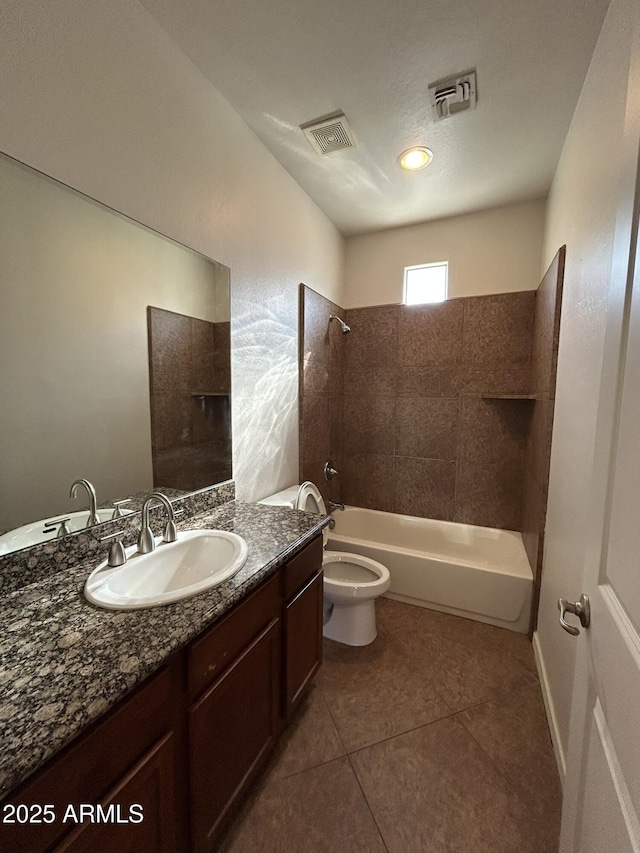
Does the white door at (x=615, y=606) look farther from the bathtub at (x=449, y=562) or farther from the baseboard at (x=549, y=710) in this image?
the bathtub at (x=449, y=562)

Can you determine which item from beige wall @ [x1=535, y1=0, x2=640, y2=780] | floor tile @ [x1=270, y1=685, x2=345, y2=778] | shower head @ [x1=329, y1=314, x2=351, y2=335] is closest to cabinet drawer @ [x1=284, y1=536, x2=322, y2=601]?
floor tile @ [x1=270, y1=685, x2=345, y2=778]

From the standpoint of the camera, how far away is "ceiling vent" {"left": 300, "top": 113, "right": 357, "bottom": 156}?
5.47 ft

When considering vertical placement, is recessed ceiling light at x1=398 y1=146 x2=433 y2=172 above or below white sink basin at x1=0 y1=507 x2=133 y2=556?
above

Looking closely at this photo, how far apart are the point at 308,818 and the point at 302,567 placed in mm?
789

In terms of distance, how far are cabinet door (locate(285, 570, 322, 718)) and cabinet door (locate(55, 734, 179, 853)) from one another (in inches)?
20.9

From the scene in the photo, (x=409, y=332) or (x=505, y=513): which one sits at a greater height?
(x=409, y=332)

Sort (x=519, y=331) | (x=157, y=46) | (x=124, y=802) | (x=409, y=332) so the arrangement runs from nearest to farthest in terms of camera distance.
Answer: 1. (x=124, y=802)
2. (x=157, y=46)
3. (x=519, y=331)
4. (x=409, y=332)

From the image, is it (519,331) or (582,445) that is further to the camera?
(519,331)

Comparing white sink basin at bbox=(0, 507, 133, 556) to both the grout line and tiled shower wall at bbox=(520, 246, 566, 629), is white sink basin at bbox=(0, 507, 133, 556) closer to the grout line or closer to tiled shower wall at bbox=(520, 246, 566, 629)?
the grout line

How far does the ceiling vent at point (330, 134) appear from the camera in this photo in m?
1.67

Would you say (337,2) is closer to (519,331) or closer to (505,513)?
(519,331)

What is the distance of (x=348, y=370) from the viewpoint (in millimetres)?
3057

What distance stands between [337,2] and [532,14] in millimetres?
698

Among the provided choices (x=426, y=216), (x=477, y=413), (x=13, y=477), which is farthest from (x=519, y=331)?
(x=13, y=477)
